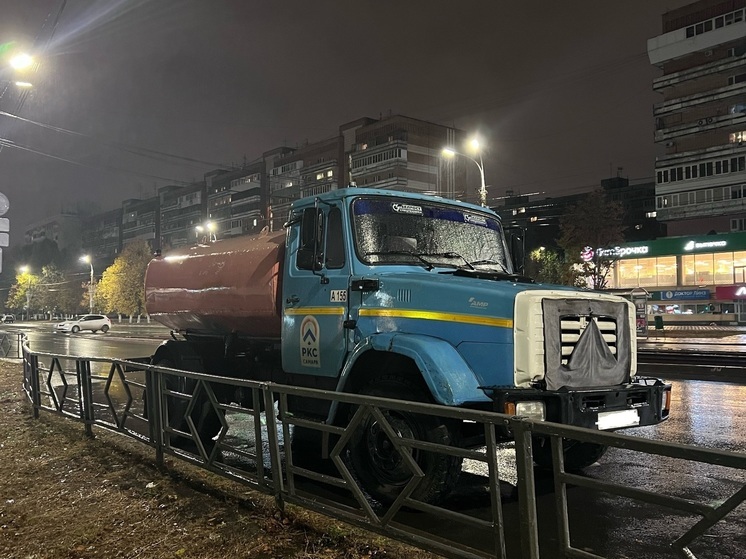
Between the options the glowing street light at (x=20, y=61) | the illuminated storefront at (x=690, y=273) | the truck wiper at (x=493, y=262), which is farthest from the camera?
the illuminated storefront at (x=690, y=273)

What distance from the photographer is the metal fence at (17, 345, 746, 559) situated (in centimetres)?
286

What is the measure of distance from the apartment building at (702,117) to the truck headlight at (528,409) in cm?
5099

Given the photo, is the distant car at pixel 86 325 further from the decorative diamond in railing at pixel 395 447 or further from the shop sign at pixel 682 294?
the decorative diamond in railing at pixel 395 447

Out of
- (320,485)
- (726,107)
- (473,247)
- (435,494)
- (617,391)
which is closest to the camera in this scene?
(435,494)

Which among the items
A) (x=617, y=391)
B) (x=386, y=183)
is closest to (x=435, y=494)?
(x=617, y=391)

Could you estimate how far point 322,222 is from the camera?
6.05m

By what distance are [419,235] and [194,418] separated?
9.72ft

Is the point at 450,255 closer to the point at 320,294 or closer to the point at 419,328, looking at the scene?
the point at 419,328

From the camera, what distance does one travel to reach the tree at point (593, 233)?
4244cm

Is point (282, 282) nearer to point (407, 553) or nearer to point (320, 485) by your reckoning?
point (320, 485)

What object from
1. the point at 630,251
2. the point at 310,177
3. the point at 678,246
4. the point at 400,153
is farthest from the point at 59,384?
the point at 310,177

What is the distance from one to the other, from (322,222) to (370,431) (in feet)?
7.16

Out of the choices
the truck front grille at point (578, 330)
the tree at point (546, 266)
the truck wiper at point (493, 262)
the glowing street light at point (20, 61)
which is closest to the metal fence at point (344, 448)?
the truck front grille at point (578, 330)

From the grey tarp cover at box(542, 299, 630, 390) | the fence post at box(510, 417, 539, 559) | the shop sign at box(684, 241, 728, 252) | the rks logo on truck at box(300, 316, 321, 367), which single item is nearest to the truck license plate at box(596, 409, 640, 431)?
the grey tarp cover at box(542, 299, 630, 390)
